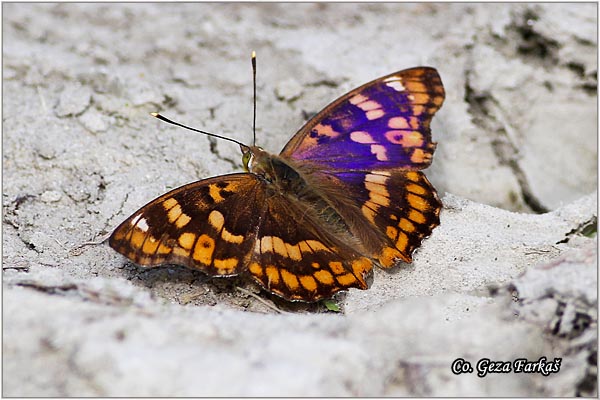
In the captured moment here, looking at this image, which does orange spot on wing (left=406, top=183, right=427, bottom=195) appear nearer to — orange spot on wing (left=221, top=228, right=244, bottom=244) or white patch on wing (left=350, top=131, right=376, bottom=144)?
white patch on wing (left=350, top=131, right=376, bottom=144)

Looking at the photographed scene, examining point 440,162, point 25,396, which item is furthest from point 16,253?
point 440,162

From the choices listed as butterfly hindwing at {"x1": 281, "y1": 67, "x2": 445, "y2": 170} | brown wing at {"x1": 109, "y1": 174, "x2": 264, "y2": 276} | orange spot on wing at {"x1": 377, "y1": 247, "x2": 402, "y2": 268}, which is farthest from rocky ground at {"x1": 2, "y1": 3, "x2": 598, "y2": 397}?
butterfly hindwing at {"x1": 281, "y1": 67, "x2": 445, "y2": 170}

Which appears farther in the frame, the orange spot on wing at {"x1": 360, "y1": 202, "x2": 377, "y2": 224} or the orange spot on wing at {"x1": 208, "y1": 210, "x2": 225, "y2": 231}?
the orange spot on wing at {"x1": 360, "y1": 202, "x2": 377, "y2": 224}

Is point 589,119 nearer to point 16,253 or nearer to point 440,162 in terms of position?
point 440,162

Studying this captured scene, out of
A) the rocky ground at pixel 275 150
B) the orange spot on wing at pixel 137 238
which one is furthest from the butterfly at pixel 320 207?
the rocky ground at pixel 275 150

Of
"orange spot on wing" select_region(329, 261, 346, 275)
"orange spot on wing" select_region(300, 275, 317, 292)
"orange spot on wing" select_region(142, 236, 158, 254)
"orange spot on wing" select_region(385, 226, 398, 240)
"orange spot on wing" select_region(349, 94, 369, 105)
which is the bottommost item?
"orange spot on wing" select_region(300, 275, 317, 292)

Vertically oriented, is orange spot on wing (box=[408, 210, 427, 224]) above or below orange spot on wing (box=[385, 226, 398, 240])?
above
